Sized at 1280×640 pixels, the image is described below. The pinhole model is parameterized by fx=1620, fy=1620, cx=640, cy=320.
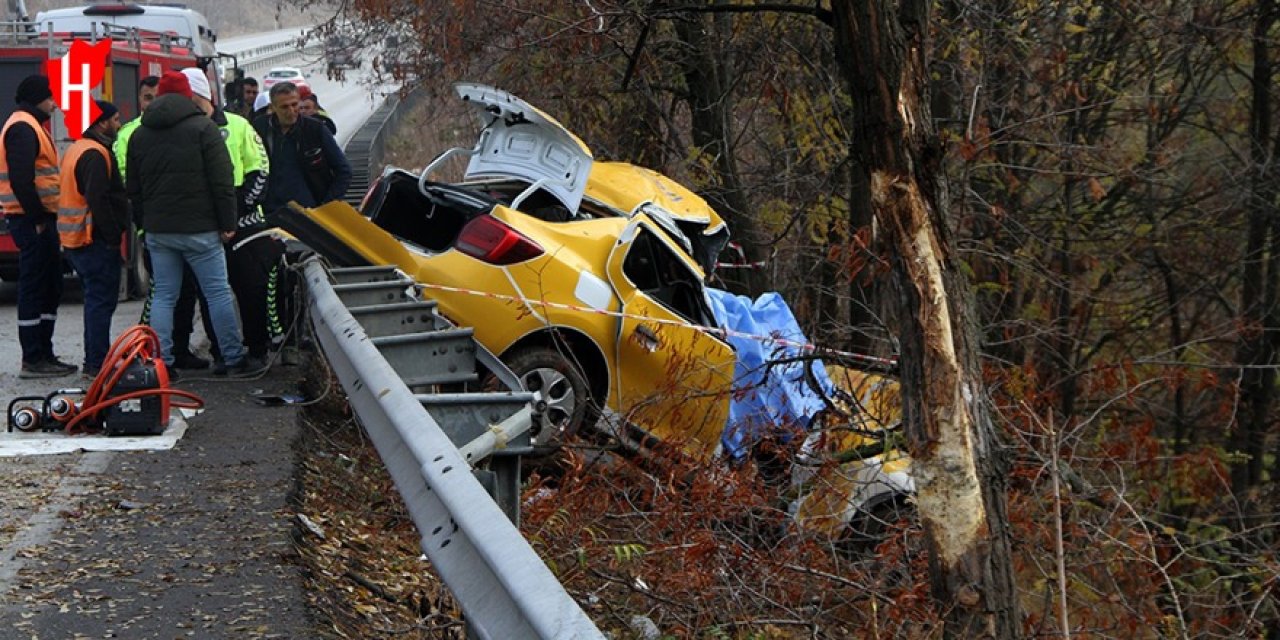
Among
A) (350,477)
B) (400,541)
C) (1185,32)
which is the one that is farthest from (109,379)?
(1185,32)

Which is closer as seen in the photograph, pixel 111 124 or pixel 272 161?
pixel 111 124

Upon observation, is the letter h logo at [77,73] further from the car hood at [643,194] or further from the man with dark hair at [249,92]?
the car hood at [643,194]

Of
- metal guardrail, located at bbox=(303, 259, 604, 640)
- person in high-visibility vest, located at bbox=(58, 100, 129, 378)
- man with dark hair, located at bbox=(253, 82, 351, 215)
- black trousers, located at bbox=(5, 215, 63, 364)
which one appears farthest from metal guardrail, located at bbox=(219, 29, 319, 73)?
metal guardrail, located at bbox=(303, 259, 604, 640)

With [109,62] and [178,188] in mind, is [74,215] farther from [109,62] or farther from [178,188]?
[109,62]

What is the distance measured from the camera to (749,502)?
7.34m

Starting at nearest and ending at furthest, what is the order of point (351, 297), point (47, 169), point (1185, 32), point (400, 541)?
point (400, 541)
point (351, 297)
point (47, 169)
point (1185, 32)

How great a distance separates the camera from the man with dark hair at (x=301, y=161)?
11.8 m

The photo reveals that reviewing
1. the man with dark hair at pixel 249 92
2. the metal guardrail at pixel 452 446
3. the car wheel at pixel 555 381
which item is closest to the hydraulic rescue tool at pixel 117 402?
the metal guardrail at pixel 452 446

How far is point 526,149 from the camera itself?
10227 mm

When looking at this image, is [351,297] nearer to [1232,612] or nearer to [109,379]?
[109,379]

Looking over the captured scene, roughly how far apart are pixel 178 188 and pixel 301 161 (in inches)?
100

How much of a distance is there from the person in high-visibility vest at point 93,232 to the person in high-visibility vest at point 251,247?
2.38 ft

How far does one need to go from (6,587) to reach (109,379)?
2.62 metres

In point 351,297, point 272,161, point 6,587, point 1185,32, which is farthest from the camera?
point 1185,32
